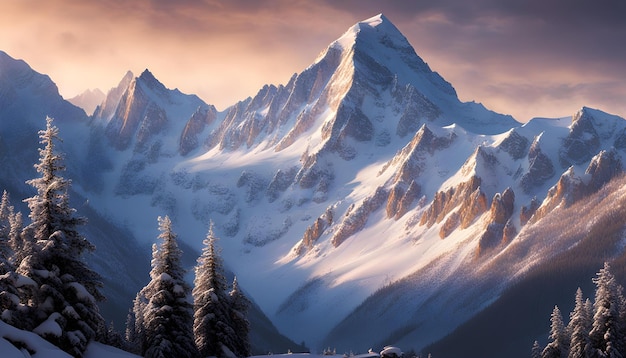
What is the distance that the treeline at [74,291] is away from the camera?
41.5 meters

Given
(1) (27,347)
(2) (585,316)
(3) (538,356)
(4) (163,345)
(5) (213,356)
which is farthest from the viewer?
(3) (538,356)

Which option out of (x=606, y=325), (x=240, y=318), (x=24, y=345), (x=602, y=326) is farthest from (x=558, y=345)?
(x=24, y=345)

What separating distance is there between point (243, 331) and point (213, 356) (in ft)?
19.0

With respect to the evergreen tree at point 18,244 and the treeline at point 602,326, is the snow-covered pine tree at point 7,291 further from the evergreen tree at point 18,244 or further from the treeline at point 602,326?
the treeline at point 602,326

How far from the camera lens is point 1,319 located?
38656 mm

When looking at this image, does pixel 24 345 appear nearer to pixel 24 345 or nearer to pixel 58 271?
pixel 24 345

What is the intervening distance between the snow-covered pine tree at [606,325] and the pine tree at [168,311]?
41660 millimetres

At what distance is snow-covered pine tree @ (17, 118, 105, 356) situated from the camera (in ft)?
138

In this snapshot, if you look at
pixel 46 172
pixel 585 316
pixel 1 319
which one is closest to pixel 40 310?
pixel 1 319

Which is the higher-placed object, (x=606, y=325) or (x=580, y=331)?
(x=580, y=331)

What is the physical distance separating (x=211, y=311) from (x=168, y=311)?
592 centimetres

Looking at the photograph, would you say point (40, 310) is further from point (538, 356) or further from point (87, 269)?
point (538, 356)

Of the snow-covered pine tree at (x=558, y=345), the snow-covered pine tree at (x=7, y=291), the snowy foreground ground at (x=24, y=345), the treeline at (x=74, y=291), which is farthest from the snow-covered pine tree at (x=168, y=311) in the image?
the snow-covered pine tree at (x=558, y=345)

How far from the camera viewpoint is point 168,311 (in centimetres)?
4944
